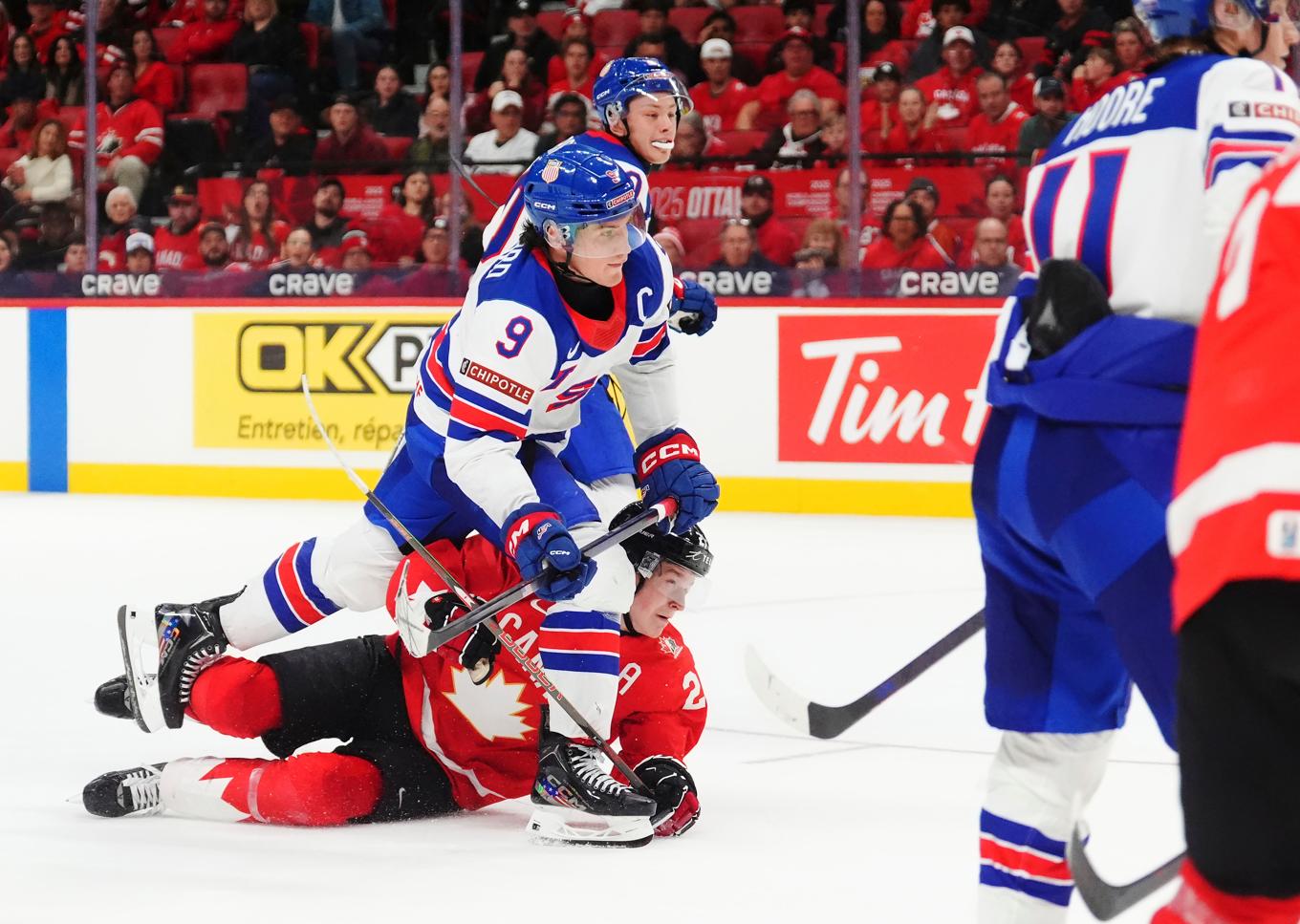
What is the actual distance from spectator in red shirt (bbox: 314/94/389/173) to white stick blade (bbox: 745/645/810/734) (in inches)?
192

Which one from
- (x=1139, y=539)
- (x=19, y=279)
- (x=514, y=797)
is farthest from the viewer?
(x=19, y=279)

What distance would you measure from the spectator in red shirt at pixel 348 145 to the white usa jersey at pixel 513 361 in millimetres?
4883

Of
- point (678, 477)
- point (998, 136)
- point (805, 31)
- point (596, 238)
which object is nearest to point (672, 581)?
point (678, 477)

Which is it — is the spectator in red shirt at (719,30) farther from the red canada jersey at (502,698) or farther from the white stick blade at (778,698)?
the red canada jersey at (502,698)

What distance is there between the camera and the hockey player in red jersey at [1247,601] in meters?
1.22

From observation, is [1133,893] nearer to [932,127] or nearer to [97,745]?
[97,745]

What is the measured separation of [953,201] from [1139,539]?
5.29 meters

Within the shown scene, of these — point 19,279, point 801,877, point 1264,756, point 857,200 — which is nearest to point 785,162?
point 857,200

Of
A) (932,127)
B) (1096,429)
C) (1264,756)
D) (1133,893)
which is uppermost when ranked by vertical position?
(932,127)

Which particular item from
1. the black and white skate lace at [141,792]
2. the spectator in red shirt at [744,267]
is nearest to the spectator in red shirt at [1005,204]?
the spectator in red shirt at [744,267]

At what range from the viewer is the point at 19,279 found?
26.7 feet

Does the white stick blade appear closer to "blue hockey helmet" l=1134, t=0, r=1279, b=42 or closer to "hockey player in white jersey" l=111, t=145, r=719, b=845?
"hockey player in white jersey" l=111, t=145, r=719, b=845

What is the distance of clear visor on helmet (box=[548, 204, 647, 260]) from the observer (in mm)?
2771

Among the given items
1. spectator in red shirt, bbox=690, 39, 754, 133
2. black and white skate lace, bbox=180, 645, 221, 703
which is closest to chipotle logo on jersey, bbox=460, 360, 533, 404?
black and white skate lace, bbox=180, 645, 221, 703
